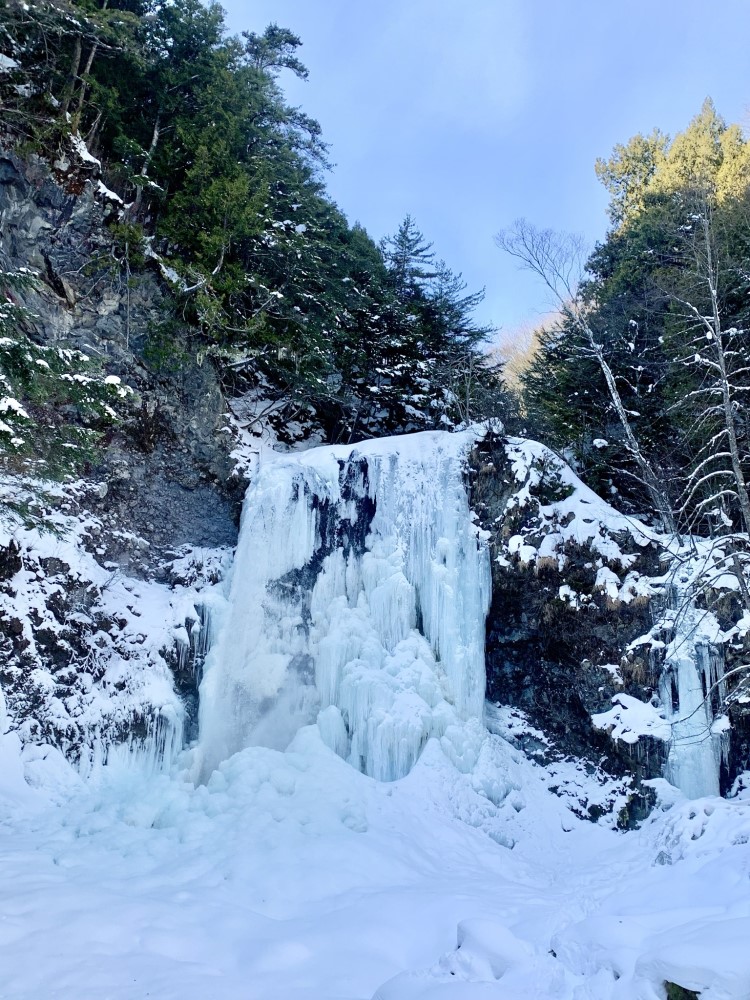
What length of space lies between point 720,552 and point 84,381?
921 centimetres

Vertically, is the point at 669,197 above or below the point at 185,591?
above

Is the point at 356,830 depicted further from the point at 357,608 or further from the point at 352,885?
the point at 357,608

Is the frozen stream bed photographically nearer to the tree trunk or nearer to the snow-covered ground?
the snow-covered ground

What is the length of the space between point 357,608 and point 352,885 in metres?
4.13

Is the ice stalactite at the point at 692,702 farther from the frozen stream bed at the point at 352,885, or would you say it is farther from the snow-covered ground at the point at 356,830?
the frozen stream bed at the point at 352,885

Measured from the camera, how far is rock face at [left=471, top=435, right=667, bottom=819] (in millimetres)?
9641

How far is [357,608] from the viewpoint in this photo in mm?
10102

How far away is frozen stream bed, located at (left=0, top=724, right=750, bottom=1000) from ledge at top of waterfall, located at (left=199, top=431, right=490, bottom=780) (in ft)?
1.93

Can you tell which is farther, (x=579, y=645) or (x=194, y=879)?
(x=579, y=645)

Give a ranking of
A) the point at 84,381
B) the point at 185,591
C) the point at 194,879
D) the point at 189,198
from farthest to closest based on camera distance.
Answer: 1. the point at 189,198
2. the point at 185,591
3. the point at 84,381
4. the point at 194,879

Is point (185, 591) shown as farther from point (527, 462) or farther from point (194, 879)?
point (527, 462)

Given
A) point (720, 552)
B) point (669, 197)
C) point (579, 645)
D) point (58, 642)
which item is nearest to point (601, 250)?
point (669, 197)

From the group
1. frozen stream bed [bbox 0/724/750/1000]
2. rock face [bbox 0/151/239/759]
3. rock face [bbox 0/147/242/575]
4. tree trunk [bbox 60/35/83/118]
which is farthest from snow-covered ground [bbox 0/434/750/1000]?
tree trunk [bbox 60/35/83/118]

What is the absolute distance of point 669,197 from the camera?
46.6 feet
